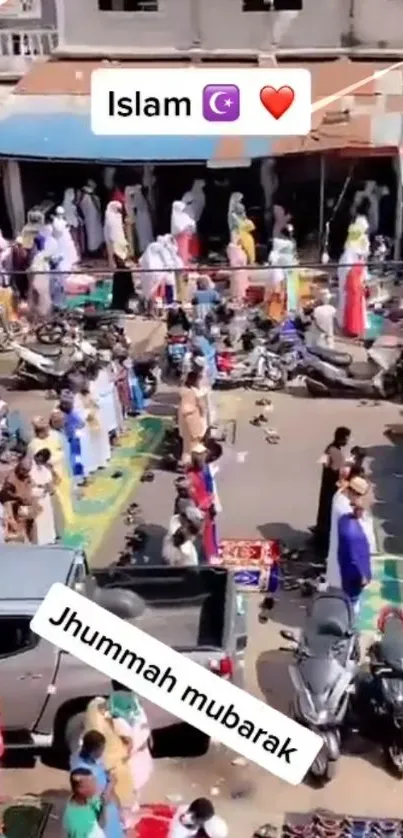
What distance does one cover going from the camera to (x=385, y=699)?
401cm

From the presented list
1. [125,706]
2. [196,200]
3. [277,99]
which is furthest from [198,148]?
[125,706]

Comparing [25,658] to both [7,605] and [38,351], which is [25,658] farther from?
[38,351]

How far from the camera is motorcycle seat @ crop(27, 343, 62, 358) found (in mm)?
7223

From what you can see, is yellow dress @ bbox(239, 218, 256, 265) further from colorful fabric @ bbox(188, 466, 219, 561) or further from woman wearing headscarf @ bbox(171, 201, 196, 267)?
colorful fabric @ bbox(188, 466, 219, 561)

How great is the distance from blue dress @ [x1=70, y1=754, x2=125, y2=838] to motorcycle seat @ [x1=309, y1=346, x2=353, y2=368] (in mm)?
3916

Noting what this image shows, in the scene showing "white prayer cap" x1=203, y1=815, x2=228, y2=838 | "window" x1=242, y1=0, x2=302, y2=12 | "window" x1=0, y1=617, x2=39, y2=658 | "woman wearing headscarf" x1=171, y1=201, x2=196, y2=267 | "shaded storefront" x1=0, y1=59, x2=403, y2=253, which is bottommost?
"white prayer cap" x1=203, y1=815, x2=228, y2=838

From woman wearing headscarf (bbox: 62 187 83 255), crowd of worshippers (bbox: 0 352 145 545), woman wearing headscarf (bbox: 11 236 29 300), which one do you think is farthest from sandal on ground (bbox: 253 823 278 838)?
woman wearing headscarf (bbox: 62 187 83 255)

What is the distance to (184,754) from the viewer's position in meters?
4.09

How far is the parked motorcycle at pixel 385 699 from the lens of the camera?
13.1ft

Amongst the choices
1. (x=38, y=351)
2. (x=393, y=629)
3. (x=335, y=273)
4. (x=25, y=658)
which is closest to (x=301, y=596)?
(x=393, y=629)

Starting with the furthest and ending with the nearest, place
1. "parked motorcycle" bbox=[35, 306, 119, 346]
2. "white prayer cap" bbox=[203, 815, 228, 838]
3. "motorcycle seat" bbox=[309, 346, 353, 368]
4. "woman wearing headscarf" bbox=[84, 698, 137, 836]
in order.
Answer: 1. "parked motorcycle" bbox=[35, 306, 119, 346]
2. "motorcycle seat" bbox=[309, 346, 353, 368]
3. "woman wearing headscarf" bbox=[84, 698, 137, 836]
4. "white prayer cap" bbox=[203, 815, 228, 838]

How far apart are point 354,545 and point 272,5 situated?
2.91 meters

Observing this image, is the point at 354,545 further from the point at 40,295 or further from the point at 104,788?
the point at 40,295

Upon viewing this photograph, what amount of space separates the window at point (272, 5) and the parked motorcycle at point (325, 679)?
321 centimetres
